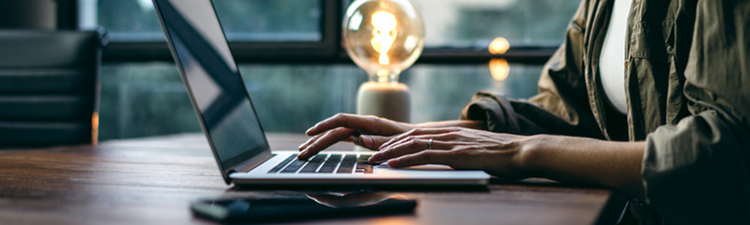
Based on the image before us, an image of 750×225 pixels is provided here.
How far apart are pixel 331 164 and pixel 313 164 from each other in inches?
0.9

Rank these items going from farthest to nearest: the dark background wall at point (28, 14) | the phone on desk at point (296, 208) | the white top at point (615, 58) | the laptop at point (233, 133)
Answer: the dark background wall at point (28, 14) → the white top at point (615, 58) → the laptop at point (233, 133) → the phone on desk at point (296, 208)

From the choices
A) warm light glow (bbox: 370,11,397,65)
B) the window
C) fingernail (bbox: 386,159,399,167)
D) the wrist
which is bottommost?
the window

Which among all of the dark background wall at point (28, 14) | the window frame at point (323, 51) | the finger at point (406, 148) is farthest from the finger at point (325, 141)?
the dark background wall at point (28, 14)

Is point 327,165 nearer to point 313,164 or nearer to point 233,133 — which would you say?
point 313,164

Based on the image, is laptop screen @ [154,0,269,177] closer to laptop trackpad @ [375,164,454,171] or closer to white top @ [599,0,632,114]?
laptop trackpad @ [375,164,454,171]

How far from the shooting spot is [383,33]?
1164 millimetres

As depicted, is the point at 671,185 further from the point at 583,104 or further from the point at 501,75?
the point at 501,75

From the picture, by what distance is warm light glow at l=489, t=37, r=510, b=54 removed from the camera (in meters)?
2.04

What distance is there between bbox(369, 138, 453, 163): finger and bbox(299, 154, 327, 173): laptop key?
0.23 ft

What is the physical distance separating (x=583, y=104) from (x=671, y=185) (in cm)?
59

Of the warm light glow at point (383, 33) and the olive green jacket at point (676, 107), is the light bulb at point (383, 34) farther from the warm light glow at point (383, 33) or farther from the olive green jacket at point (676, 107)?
the olive green jacket at point (676, 107)

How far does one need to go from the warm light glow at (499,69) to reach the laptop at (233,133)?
1.31 meters

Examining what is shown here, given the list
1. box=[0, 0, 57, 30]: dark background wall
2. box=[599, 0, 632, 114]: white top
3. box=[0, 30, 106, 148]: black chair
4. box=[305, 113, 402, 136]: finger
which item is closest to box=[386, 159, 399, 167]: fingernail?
box=[305, 113, 402, 136]: finger

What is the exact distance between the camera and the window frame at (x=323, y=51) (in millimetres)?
2029
